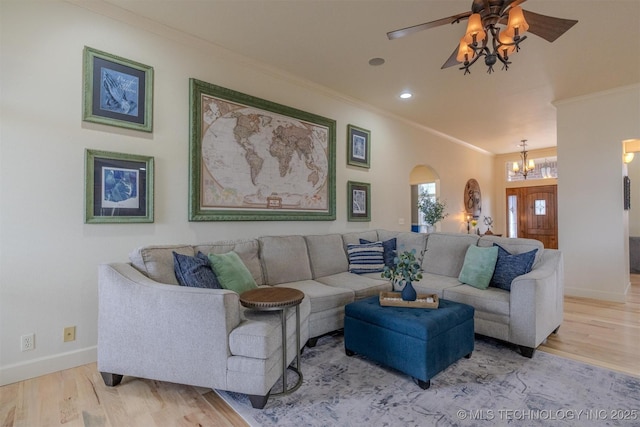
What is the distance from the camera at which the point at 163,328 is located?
1.98 metres

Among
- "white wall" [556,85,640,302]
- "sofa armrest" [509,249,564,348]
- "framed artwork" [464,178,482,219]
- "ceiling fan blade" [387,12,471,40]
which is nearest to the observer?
"ceiling fan blade" [387,12,471,40]

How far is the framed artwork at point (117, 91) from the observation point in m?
2.52

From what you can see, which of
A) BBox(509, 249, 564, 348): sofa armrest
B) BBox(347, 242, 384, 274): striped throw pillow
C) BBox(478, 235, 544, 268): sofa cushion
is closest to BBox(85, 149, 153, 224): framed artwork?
BBox(347, 242, 384, 274): striped throw pillow

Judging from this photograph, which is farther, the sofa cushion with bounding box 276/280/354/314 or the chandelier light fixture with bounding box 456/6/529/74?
the sofa cushion with bounding box 276/280/354/314

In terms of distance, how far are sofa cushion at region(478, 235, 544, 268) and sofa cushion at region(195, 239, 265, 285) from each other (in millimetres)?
2464

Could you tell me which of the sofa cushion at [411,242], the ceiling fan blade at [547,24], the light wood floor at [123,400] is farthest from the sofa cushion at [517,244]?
the ceiling fan blade at [547,24]

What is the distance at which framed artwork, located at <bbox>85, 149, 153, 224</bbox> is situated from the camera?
2516 millimetres

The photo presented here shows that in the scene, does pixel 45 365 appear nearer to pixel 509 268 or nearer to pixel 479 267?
pixel 479 267

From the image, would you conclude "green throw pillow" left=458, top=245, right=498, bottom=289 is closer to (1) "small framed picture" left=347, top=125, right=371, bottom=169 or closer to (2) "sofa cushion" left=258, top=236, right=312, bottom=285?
(2) "sofa cushion" left=258, top=236, right=312, bottom=285

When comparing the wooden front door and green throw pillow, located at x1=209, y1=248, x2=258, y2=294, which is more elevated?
the wooden front door

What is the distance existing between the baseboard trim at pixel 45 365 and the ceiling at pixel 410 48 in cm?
282

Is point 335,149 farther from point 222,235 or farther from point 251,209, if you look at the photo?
point 222,235

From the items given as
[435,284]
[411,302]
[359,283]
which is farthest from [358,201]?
[411,302]

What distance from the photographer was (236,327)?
195 centimetres
